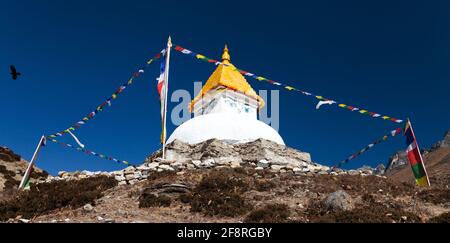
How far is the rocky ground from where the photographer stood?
471 inches

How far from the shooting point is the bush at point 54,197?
13891 mm

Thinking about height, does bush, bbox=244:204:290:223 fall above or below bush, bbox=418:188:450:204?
below

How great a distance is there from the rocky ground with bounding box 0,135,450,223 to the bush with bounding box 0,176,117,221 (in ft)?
0.10

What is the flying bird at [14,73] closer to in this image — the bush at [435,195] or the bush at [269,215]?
the bush at [269,215]

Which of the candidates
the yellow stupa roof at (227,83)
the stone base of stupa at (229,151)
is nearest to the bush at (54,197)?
the stone base of stupa at (229,151)

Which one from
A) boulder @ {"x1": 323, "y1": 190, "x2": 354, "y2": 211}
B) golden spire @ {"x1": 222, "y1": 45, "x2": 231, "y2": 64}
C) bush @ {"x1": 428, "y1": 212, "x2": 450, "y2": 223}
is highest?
golden spire @ {"x1": 222, "y1": 45, "x2": 231, "y2": 64}

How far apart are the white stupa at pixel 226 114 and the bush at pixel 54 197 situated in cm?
921

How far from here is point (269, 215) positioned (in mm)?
11750

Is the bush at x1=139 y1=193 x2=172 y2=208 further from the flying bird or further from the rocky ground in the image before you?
the flying bird

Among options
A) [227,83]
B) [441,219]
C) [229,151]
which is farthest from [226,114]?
[441,219]

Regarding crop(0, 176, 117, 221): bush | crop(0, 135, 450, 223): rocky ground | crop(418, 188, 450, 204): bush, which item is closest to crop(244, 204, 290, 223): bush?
crop(0, 135, 450, 223): rocky ground

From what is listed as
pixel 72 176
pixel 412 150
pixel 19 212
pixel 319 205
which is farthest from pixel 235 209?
pixel 72 176

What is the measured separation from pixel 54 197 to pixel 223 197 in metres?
6.11
